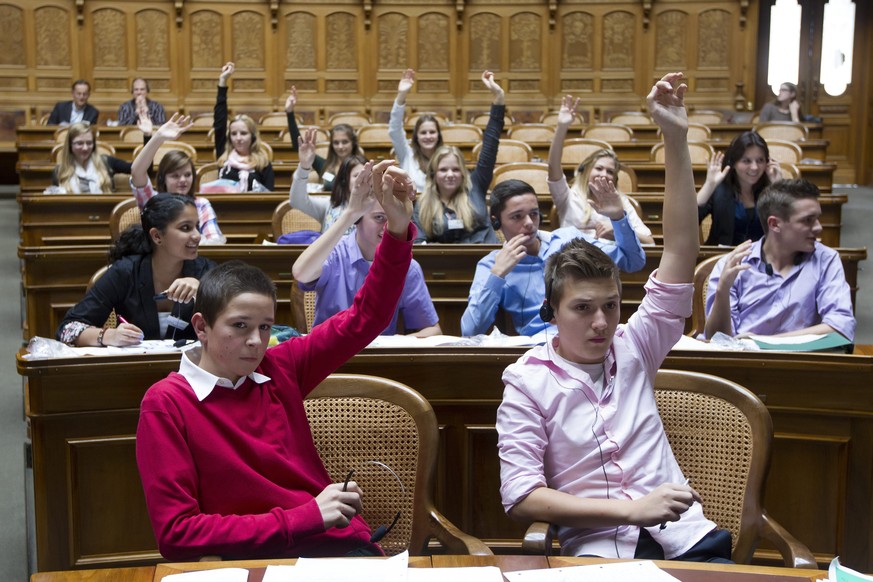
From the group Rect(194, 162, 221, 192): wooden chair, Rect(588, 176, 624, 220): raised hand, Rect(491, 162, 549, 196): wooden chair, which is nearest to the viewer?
Rect(588, 176, 624, 220): raised hand

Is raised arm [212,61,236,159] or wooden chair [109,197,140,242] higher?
raised arm [212,61,236,159]

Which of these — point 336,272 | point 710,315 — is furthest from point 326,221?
point 710,315

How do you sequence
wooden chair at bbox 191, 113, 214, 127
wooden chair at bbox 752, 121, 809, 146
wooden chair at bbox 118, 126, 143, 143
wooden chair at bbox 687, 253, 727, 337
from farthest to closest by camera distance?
wooden chair at bbox 191, 113, 214, 127 < wooden chair at bbox 118, 126, 143, 143 < wooden chair at bbox 752, 121, 809, 146 < wooden chair at bbox 687, 253, 727, 337

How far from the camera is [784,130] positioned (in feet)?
29.3

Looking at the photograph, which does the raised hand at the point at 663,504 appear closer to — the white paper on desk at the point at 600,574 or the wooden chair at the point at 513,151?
the white paper on desk at the point at 600,574

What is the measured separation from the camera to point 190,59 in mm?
11914

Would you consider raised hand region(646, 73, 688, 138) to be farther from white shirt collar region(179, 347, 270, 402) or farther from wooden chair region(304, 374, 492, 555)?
white shirt collar region(179, 347, 270, 402)

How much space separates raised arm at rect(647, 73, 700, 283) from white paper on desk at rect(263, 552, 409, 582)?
0.87 metres

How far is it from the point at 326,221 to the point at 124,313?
1679 millimetres

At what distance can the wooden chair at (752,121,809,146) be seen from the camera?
8.85 metres

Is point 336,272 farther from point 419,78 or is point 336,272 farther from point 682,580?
point 419,78

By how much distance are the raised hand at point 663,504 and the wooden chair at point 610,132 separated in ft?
A: 23.9

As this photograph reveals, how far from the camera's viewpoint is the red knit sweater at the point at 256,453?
1.84 m

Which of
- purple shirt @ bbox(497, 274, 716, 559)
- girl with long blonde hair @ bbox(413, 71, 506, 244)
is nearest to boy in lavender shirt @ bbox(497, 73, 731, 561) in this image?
purple shirt @ bbox(497, 274, 716, 559)
